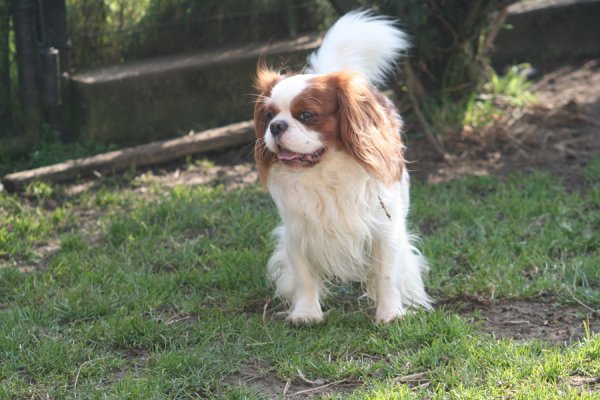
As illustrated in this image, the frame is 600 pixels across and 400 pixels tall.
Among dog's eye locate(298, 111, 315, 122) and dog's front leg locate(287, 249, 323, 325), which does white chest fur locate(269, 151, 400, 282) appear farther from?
dog's eye locate(298, 111, 315, 122)

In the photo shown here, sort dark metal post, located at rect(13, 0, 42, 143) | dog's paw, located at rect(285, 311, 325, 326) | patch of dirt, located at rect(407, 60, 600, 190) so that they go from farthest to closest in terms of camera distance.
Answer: dark metal post, located at rect(13, 0, 42, 143) < patch of dirt, located at rect(407, 60, 600, 190) < dog's paw, located at rect(285, 311, 325, 326)

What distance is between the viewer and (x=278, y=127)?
3688mm

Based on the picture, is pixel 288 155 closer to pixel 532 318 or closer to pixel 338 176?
pixel 338 176

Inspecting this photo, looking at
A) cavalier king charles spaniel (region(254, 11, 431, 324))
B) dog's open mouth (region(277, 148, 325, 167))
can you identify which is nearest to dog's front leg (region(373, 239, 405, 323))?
cavalier king charles spaniel (region(254, 11, 431, 324))

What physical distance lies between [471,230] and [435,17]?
1880 mm

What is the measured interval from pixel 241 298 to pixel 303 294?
0.36 metres

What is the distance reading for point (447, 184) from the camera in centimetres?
564

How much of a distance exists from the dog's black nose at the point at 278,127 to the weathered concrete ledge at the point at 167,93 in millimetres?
2455

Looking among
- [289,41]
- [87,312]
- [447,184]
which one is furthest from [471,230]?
[289,41]

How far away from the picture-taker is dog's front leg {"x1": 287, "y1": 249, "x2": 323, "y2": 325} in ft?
13.3

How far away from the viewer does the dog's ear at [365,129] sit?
3721mm

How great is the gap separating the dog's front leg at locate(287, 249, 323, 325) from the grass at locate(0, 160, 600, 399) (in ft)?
0.22

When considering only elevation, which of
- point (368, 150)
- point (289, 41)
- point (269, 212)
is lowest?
point (269, 212)

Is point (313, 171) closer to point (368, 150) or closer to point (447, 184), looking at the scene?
point (368, 150)
